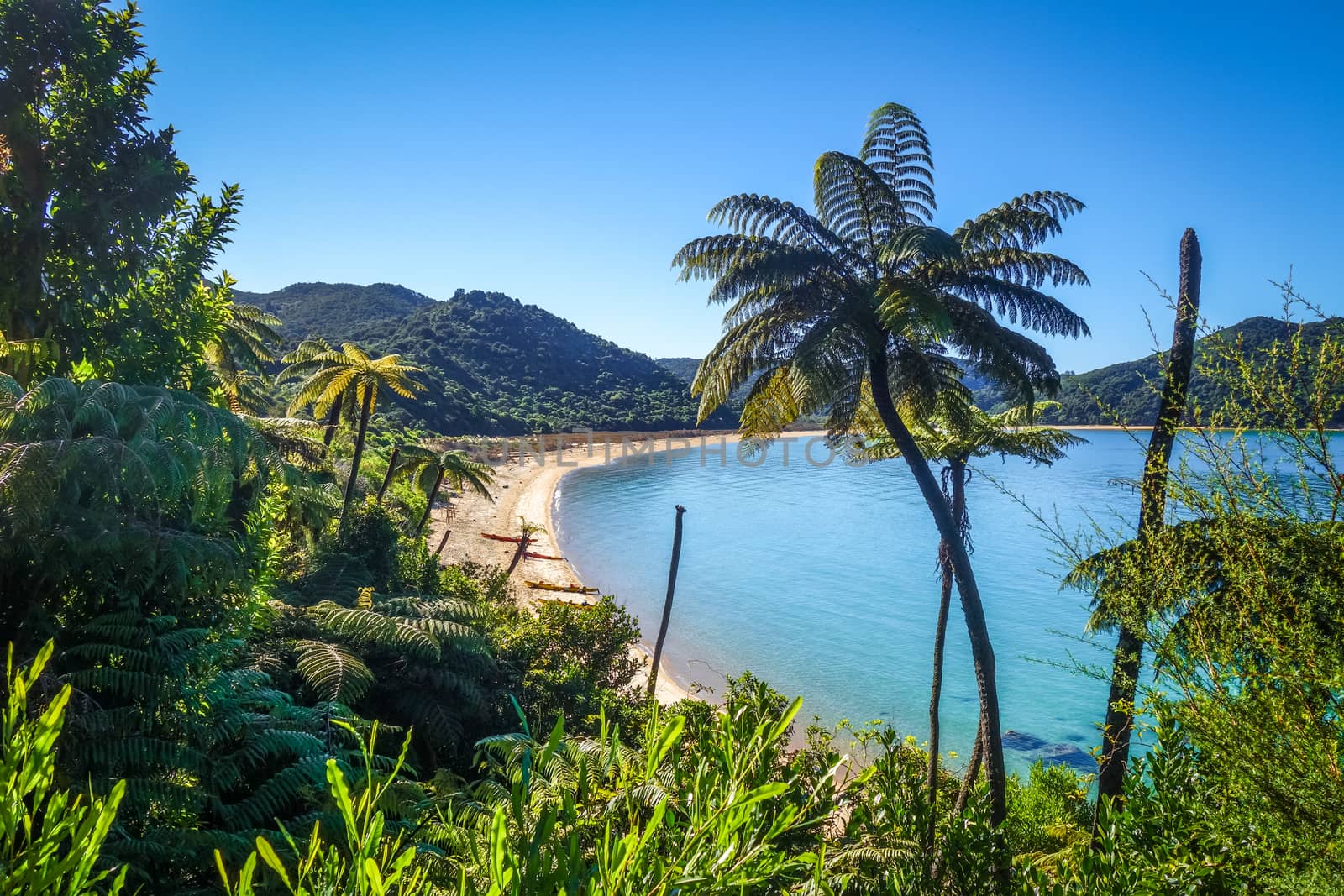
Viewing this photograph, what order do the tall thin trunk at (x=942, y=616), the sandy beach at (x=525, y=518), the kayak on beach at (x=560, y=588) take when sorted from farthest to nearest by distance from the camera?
the kayak on beach at (x=560, y=588)
the sandy beach at (x=525, y=518)
the tall thin trunk at (x=942, y=616)

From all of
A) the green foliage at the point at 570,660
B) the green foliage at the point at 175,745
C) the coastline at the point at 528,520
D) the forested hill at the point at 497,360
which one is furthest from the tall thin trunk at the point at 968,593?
the forested hill at the point at 497,360

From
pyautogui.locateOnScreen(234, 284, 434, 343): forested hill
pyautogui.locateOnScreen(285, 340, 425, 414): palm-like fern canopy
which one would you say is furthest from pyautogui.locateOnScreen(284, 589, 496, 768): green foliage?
pyautogui.locateOnScreen(234, 284, 434, 343): forested hill

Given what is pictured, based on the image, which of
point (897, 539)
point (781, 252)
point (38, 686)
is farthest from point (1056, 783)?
point (897, 539)

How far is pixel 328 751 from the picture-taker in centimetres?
380

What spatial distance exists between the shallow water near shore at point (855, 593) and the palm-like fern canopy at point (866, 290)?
1.53 metres

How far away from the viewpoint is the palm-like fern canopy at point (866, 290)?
6.70m

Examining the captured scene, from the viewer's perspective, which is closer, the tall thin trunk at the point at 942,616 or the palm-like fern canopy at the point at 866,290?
the palm-like fern canopy at the point at 866,290

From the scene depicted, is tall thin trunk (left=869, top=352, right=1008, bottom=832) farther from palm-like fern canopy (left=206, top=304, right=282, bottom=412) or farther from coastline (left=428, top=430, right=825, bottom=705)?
palm-like fern canopy (left=206, top=304, right=282, bottom=412)

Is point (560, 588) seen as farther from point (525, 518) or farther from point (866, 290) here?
point (866, 290)

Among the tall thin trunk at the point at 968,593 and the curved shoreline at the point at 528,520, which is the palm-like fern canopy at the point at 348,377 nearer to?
the curved shoreline at the point at 528,520

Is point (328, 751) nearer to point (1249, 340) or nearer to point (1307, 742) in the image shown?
point (1307, 742)

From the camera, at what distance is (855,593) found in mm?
26750

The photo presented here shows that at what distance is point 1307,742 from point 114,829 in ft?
13.5

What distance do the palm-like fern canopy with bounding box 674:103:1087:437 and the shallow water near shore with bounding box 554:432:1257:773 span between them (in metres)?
1.53
